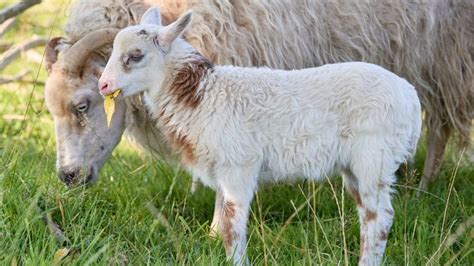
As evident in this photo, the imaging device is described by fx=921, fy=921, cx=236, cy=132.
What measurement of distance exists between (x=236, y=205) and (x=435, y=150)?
2.69 metres

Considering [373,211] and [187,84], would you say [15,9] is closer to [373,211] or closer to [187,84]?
→ [187,84]

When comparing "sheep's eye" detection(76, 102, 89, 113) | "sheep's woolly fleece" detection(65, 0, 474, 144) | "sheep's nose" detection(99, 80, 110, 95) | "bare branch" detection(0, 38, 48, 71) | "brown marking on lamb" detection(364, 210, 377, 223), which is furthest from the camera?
"bare branch" detection(0, 38, 48, 71)

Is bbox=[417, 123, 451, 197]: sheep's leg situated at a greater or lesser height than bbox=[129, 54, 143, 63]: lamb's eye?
lesser

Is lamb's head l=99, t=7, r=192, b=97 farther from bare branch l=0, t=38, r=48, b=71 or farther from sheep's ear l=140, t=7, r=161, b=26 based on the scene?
bare branch l=0, t=38, r=48, b=71

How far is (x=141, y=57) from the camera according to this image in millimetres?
3943

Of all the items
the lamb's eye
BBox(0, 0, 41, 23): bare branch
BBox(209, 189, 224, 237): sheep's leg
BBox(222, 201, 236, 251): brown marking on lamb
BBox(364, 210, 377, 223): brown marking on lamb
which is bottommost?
BBox(209, 189, 224, 237): sheep's leg

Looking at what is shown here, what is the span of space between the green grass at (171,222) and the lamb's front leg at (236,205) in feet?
0.30

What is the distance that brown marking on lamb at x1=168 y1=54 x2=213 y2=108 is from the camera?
405 cm

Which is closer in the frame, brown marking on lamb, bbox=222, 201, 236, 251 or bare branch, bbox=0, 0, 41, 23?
brown marking on lamb, bbox=222, 201, 236, 251

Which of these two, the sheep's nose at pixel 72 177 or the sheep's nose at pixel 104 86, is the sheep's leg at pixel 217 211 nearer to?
the sheep's nose at pixel 72 177

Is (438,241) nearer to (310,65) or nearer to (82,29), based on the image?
(310,65)

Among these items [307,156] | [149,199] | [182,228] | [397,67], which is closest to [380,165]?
[307,156]

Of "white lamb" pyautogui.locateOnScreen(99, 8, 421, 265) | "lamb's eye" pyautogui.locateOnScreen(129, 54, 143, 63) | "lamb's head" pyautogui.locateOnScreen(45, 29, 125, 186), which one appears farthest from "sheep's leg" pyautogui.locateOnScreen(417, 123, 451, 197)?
"lamb's eye" pyautogui.locateOnScreen(129, 54, 143, 63)

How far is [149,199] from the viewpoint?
493 cm
